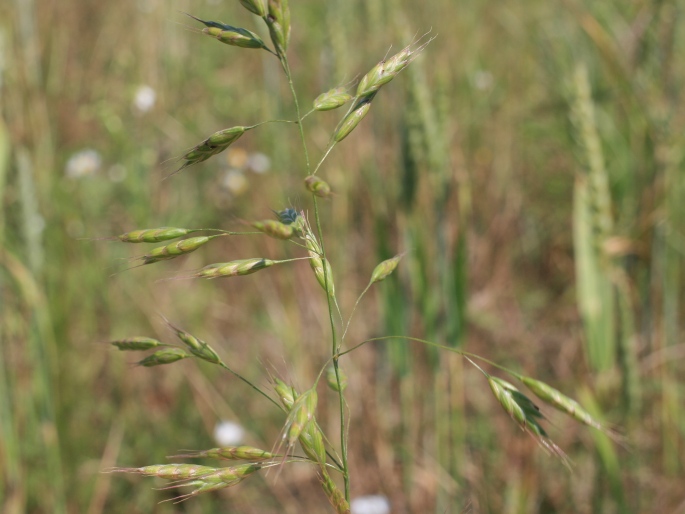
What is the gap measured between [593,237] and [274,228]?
99 cm

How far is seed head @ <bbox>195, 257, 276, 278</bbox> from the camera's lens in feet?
2.02

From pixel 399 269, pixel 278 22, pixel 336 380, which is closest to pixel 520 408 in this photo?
pixel 336 380

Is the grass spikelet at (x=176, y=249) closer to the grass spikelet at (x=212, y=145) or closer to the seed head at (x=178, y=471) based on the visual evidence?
the grass spikelet at (x=212, y=145)

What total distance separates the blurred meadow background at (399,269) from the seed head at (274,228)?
1.31 feet

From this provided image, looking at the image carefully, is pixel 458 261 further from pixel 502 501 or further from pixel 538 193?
pixel 538 193

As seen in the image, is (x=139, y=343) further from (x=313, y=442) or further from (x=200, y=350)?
(x=313, y=442)

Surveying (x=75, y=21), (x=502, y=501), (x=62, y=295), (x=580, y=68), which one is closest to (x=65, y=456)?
(x=62, y=295)

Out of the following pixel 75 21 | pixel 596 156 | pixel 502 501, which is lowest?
pixel 502 501

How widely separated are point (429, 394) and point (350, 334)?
1.64ft

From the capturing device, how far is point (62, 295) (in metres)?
1.63

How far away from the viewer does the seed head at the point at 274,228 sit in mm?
563

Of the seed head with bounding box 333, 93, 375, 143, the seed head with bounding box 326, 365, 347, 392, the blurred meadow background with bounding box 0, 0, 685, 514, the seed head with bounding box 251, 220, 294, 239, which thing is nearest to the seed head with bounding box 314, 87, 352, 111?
the seed head with bounding box 333, 93, 375, 143

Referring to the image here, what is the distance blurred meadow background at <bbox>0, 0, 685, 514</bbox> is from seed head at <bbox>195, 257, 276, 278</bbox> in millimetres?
340

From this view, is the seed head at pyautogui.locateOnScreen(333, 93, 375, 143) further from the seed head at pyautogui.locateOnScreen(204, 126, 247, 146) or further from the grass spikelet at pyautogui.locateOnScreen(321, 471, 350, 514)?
the grass spikelet at pyautogui.locateOnScreen(321, 471, 350, 514)
